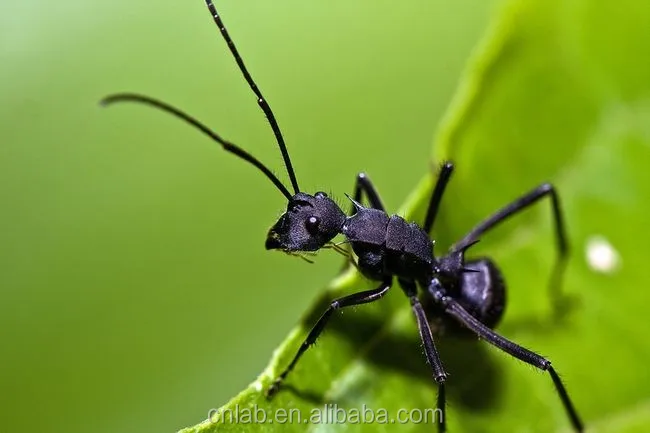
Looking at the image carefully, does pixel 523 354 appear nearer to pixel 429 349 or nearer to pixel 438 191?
pixel 429 349

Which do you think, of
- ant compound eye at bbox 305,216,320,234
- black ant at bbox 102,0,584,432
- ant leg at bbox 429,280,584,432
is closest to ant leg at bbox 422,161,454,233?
black ant at bbox 102,0,584,432

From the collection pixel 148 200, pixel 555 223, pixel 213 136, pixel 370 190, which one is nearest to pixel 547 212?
pixel 555 223

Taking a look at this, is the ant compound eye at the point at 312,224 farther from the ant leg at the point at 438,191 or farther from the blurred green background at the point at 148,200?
the blurred green background at the point at 148,200

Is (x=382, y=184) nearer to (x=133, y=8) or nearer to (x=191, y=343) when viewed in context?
(x=191, y=343)

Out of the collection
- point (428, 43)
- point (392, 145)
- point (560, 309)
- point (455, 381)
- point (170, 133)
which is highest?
point (428, 43)

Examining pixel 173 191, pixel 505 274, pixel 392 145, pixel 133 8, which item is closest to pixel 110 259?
pixel 173 191

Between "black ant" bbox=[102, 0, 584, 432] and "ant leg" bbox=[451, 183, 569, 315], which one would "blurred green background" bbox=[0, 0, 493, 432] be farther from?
"ant leg" bbox=[451, 183, 569, 315]

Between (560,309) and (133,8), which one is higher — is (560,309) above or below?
below

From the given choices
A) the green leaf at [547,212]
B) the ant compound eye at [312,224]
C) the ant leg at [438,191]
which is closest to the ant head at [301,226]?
the ant compound eye at [312,224]

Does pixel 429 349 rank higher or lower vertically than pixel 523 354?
lower
